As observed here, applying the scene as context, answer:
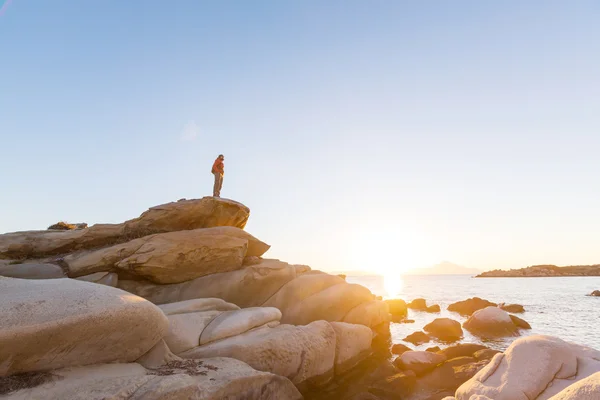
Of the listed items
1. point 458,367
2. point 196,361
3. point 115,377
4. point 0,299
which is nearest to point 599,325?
point 458,367

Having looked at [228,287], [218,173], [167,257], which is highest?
[218,173]

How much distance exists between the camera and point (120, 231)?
21562mm

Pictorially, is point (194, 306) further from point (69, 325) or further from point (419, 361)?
point (419, 361)

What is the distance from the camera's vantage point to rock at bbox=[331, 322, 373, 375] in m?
16.3

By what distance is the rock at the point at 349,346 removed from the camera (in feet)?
53.4

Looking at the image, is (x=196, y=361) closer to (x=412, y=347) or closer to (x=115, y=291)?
(x=115, y=291)

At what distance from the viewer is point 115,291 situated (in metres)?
10.8

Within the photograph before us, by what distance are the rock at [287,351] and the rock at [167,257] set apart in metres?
7.11

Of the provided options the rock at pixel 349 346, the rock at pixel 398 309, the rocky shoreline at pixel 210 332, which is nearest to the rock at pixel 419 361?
the rocky shoreline at pixel 210 332

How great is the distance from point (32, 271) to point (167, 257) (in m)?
6.71

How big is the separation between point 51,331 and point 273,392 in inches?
251

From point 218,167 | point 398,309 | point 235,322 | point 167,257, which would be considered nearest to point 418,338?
point 398,309

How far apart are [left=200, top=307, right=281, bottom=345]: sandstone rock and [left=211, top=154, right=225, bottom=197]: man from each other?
1039 cm

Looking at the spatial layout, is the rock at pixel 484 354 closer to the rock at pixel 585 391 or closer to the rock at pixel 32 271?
the rock at pixel 585 391
